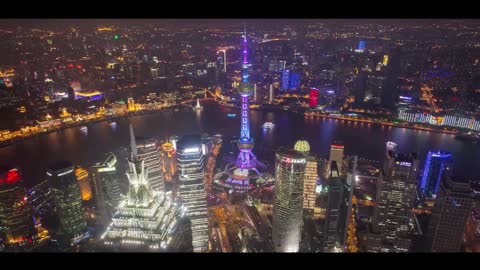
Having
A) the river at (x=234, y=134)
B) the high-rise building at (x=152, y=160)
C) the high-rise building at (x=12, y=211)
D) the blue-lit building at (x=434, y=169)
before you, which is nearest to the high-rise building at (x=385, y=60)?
the river at (x=234, y=134)

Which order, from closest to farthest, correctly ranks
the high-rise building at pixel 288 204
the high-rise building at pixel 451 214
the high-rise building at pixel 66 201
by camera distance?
the high-rise building at pixel 451 214 → the high-rise building at pixel 288 204 → the high-rise building at pixel 66 201

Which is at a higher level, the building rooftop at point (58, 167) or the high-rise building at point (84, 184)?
the building rooftop at point (58, 167)

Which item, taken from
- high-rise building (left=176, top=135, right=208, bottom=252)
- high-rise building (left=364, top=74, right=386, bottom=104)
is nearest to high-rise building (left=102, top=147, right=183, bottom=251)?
high-rise building (left=176, top=135, right=208, bottom=252)

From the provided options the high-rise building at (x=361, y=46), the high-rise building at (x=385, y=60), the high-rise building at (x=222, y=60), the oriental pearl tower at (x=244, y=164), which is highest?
the high-rise building at (x=361, y=46)

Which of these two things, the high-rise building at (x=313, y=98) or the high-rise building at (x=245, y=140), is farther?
the high-rise building at (x=313, y=98)

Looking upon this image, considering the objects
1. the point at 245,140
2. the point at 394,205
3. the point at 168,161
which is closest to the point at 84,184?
the point at 168,161

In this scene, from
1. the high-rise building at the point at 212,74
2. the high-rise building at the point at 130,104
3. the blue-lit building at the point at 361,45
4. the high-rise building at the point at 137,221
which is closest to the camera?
the high-rise building at the point at 137,221

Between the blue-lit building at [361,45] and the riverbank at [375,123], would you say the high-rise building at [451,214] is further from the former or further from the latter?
the blue-lit building at [361,45]
